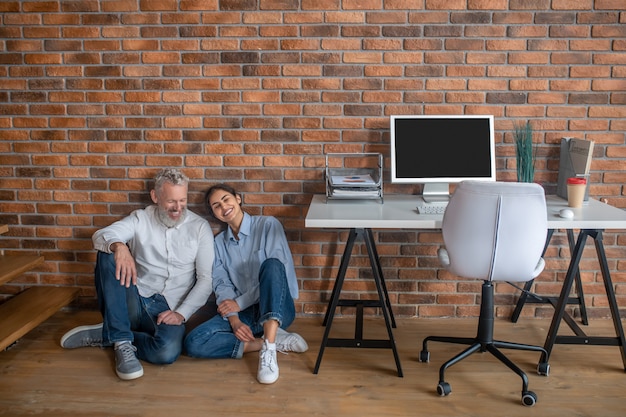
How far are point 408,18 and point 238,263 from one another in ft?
5.26

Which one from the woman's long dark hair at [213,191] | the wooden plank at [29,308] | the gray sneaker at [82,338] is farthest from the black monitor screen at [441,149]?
the wooden plank at [29,308]

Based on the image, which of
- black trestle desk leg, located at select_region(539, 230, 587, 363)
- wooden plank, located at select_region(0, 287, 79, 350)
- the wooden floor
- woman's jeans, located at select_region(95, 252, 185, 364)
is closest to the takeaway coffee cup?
black trestle desk leg, located at select_region(539, 230, 587, 363)

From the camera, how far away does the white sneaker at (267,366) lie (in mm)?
2812

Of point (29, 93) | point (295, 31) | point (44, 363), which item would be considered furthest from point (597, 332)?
point (29, 93)

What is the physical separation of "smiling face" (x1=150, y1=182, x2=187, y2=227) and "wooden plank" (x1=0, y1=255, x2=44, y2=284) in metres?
0.85

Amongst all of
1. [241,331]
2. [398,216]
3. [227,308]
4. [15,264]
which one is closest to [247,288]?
[227,308]

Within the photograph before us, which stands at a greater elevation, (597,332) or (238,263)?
(238,263)

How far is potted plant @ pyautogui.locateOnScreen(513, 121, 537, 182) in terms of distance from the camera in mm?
3273

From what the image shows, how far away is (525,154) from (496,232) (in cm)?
86

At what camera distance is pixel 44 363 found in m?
3.03

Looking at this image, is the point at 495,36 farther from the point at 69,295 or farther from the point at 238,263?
the point at 69,295

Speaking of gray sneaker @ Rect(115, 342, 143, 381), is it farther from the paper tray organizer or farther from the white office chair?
the white office chair

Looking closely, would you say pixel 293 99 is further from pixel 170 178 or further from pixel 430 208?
pixel 430 208

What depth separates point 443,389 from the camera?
2697 millimetres
